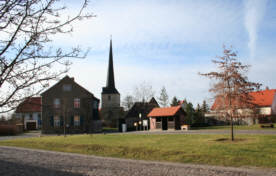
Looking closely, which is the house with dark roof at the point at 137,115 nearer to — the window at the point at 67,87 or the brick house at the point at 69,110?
the brick house at the point at 69,110

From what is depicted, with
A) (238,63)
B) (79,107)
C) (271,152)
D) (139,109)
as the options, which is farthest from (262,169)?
(139,109)

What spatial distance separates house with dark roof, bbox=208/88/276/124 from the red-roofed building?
649 cm

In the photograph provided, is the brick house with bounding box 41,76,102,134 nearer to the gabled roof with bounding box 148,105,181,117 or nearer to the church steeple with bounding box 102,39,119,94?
the gabled roof with bounding box 148,105,181,117

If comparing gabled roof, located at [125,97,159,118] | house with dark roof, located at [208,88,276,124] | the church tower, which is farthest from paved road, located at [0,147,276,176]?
the church tower

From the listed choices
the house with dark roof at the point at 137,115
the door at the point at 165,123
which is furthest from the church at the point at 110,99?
the door at the point at 165,123

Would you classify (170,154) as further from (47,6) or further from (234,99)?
(47,6)

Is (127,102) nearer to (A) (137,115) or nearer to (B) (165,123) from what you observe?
(A) (137,115)

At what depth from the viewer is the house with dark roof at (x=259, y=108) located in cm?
1767

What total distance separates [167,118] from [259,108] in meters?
23.9

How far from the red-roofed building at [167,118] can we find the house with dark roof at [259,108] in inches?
256

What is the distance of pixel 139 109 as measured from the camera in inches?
2103

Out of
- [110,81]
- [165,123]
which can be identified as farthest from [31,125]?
[165,123]

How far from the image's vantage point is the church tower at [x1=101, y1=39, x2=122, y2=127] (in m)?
73.1

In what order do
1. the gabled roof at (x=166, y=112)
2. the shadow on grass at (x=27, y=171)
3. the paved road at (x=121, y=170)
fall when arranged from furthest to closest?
the gabled roof at (x=166, y=112), the shadow on grass at (x=27, y=171), the paved road at (x=121, y=170)
